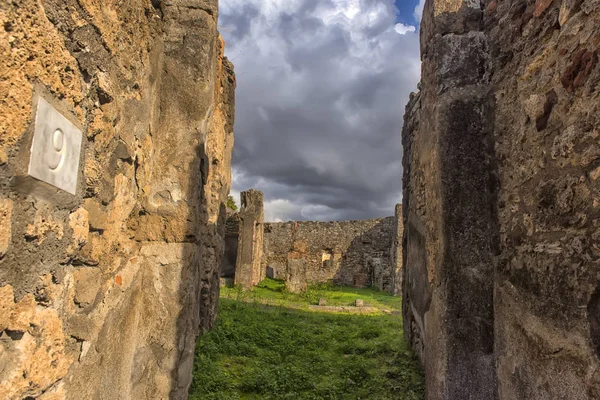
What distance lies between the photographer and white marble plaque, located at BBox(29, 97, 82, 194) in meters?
1.29

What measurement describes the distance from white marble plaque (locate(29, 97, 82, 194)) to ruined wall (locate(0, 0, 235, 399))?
1.4 inches

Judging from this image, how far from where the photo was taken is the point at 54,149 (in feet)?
4.57

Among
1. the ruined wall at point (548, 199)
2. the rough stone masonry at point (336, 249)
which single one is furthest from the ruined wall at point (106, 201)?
the rough stone masonry at point (336, 249)

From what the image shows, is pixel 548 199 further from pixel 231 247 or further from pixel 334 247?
pixel 334 247

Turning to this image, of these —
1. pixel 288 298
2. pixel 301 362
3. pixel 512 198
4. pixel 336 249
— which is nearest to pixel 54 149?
pixel 512 198

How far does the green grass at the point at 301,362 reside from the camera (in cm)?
396

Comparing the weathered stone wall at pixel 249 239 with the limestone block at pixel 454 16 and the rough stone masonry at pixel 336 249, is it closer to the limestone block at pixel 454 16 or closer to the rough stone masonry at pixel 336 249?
the rough stone masonry at pixel 336 249

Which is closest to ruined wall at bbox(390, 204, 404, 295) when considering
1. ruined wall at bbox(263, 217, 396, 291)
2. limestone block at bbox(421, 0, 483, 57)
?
ruined wall at bbox(263, 217, 396, 291)

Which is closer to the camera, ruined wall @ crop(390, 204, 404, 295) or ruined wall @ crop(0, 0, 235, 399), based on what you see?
ruined wall @ crop(0, 0, 235, 399)

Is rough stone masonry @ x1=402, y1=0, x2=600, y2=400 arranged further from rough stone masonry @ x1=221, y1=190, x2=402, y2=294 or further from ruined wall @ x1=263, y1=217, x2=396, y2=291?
ruined wall @ x1=263, y1=217, x2=396, y2=291

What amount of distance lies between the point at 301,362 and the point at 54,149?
163 inches

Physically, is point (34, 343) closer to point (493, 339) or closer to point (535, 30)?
point (493, 339)

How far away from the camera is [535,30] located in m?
2.50

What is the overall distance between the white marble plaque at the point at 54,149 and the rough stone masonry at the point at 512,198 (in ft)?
7.30
